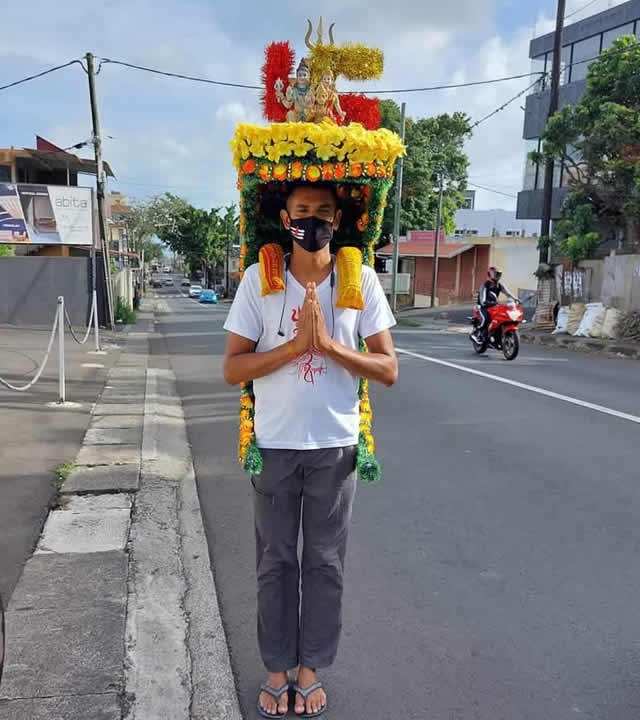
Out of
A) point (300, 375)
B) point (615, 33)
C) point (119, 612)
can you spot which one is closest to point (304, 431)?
point (300, 375)

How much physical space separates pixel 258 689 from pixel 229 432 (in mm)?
4552

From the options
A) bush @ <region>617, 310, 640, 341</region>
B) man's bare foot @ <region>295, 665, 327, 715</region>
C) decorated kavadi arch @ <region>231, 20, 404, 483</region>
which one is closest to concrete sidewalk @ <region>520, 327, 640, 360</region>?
bush @ <region>617, 310, 640, 341</region>

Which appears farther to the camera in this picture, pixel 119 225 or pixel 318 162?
pixel 119 225

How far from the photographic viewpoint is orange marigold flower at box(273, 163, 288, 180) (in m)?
2.43

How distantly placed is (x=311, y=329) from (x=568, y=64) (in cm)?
2974

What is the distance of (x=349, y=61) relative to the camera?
2.84 m

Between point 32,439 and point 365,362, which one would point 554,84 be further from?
point 365,362

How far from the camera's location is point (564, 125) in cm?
1880

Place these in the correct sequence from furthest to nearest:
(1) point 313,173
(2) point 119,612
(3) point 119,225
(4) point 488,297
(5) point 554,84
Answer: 1. (3) point 119,225
2. (5) point 554,84
3. (4) point 488,297
4. (2) point 119,612
5. (1) point 313,173

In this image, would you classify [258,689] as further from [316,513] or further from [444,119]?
[444,119]

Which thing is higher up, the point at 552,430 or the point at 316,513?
the point at 316,513

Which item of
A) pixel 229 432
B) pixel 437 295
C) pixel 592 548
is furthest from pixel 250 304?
pixel 437 295

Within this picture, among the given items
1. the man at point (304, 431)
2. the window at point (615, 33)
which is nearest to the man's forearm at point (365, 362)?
the man at point (304, 431)

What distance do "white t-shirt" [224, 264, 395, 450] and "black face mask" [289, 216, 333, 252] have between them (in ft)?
0.43
